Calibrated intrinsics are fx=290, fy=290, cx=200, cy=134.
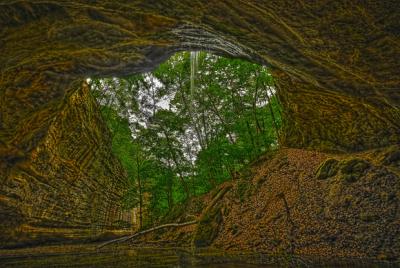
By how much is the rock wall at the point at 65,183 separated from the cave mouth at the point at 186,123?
1572mm

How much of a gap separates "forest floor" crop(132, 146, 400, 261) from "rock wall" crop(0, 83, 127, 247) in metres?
4.74

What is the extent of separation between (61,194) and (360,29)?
11908mm

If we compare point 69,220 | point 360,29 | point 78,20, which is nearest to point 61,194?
point 69,220

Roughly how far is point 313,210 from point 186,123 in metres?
12.8

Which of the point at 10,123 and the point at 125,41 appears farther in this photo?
the point at 10,123

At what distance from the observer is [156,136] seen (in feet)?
56.8

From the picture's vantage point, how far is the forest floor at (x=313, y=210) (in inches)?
184

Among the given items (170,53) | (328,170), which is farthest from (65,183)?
(328,170)

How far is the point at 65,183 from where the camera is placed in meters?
12.2

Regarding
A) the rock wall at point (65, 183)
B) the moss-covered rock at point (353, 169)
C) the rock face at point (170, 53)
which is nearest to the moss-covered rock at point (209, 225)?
the moss-covered rock at point (353, 169)

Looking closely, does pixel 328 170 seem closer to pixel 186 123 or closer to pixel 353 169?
pixel 353 169

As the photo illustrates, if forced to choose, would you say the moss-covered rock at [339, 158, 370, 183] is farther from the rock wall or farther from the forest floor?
the rock wall

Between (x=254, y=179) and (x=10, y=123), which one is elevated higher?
(x=10, y=123)

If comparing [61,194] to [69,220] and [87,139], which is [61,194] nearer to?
[69,220]
